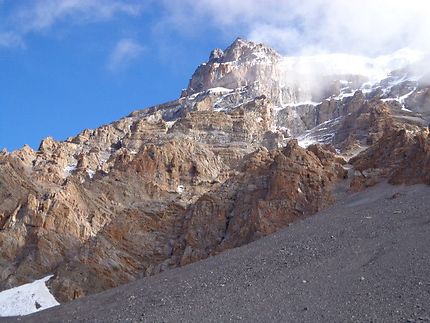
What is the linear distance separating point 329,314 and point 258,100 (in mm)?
103160

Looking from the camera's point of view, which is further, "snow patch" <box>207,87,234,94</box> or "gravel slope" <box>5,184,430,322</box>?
"snow patch" <box>207,87,234,94</box>

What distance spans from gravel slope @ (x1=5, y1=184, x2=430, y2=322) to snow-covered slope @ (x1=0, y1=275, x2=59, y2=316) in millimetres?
4941

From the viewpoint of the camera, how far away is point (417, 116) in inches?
4144

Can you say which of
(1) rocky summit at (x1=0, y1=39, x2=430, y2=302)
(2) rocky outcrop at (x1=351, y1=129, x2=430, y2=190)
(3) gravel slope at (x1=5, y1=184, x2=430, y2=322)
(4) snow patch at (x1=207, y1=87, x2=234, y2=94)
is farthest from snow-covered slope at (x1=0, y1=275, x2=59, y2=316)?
(4) snow patch at (x1=207, y1=87, x2=234, y2=94)

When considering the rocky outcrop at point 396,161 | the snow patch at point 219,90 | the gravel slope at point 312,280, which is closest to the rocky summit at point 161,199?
the rocky outcrop at point 396,161

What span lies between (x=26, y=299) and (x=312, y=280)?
→ 26.1 meters

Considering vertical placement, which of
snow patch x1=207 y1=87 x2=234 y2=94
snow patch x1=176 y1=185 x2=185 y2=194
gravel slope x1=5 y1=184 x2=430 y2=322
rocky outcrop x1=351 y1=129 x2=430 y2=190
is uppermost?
snow patch x1=207 y1=87 x2=234 y2=94

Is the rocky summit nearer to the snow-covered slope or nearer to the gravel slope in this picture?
the snow-covered slope

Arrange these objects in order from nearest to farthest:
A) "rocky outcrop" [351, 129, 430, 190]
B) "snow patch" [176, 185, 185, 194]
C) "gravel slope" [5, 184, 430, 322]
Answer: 1. "gravel slope" [5, 184, 430, 322]
2. "rocky outcrop" [351, 129, 430, 190]
3. "snow patch" [176, 185, 185, 194]

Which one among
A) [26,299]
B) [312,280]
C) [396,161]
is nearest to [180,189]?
[26,299]

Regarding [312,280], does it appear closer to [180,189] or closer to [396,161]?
[396,161]

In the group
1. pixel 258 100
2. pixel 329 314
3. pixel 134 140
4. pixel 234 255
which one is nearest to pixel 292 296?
pixel 329 314

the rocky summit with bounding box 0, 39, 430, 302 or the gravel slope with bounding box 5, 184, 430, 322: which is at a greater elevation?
the rocky summit with bounding box 0, 39, 430, 302

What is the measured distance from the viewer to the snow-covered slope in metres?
45.1
